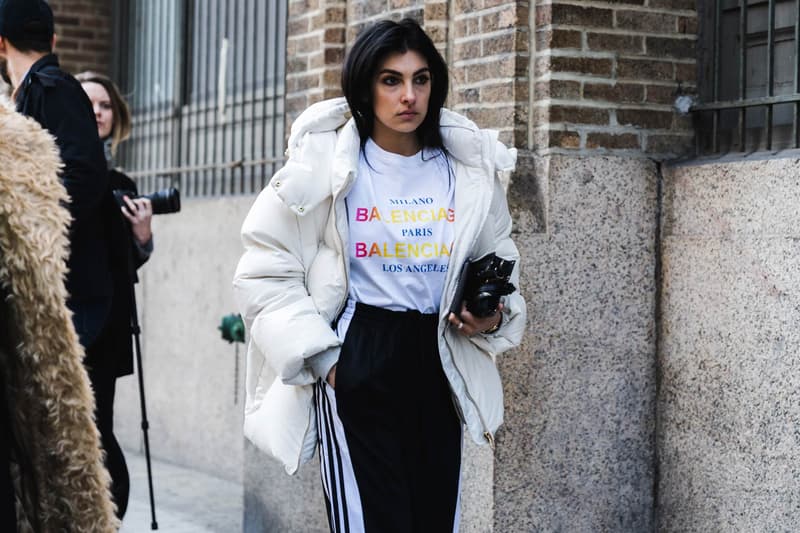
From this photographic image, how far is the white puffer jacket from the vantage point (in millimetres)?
3725

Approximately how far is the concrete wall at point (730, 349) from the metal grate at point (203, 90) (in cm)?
299

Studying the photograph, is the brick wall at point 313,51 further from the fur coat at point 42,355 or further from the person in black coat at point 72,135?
the fur coat at point 42,355

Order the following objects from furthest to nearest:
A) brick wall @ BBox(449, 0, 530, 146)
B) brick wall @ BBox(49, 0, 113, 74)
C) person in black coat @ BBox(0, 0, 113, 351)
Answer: brick wall @ BBox(49, 0, 113, 74) → brick wall @ BBox(449, 0, 530, 146) → person in black coat @ BBox(0, 0, 113, 351)

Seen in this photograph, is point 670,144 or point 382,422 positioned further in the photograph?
point 670,144

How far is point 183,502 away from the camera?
287 inches

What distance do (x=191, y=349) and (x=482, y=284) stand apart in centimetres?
494

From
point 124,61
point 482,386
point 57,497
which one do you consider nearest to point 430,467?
point 482,386

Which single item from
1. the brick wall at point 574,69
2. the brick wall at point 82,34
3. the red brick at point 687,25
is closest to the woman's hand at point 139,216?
the brick wall at point 574,69

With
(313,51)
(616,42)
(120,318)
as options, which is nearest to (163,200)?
(120,318)

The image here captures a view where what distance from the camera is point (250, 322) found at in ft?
12.7

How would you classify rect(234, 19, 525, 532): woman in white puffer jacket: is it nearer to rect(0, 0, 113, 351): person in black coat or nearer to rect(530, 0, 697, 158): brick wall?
rect(0, 0, 113, 351): person in black coat

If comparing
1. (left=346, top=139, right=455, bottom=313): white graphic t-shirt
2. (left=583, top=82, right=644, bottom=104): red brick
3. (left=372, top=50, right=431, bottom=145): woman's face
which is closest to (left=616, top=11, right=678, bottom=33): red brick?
(left=583, top=82, right=644, bottom=104): red brick

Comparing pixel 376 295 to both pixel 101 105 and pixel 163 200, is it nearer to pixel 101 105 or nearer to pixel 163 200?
pixel 163 200

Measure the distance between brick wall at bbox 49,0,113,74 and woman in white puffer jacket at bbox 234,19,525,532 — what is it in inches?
255
